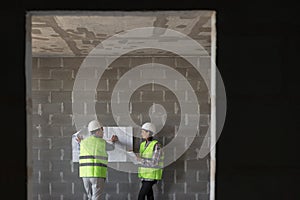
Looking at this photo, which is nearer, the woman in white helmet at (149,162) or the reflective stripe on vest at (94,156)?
the reflective stripe on vest at (94,156)

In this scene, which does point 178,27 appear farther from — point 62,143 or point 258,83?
point 62,143

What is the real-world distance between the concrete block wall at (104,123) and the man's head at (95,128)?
0.71ft

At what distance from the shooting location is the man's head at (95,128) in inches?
227

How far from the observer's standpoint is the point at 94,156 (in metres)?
5.69

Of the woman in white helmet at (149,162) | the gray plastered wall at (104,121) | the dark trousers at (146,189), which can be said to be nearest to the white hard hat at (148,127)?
the woman in white helmet at (149,162)

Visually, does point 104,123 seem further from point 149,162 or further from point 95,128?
point 149,162

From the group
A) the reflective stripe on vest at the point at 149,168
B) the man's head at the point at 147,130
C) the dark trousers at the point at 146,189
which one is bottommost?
the dark trousers at the point at 146,189

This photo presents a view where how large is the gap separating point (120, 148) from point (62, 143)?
86 centimetres

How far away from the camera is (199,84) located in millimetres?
6066

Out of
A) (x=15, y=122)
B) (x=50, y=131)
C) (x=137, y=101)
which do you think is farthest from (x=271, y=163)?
(x=50, y=131)

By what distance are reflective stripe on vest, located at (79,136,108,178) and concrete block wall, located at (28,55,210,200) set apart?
0.40 m

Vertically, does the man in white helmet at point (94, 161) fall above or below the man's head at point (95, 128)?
below

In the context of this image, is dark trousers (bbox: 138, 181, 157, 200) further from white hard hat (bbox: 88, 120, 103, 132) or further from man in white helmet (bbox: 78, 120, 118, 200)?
white hard hat (bbox: 88, 120, 103, 132)

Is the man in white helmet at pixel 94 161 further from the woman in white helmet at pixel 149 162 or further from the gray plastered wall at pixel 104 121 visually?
the woman in white helmet at pixel 149 162
